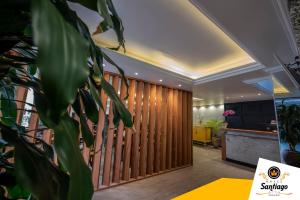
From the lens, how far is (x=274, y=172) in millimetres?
749

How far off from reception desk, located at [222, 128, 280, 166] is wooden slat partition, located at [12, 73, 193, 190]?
63.2 inches

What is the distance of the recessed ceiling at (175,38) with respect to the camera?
76.8 inches

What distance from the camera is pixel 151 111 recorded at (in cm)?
414

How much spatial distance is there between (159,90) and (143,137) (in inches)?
56.7

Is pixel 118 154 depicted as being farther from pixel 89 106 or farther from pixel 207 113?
pixel 207 113

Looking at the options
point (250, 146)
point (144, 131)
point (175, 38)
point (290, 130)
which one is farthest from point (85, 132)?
point (250, 146)

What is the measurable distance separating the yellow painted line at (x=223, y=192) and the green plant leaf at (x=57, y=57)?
925 mm

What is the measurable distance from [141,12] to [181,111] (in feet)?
11.5

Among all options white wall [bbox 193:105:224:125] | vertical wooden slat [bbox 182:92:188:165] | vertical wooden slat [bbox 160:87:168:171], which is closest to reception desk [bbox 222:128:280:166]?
vertical wooden slat [bbox 182:92:188:165]

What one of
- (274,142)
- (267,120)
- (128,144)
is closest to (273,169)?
(128,144)

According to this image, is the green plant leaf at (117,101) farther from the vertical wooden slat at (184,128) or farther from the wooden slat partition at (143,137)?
the vertical wooden slat at (184,128)

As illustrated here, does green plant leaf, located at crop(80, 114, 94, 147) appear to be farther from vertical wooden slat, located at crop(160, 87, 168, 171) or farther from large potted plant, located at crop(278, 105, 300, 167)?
large potted plant, located at crop(278, 105, 300, 167)

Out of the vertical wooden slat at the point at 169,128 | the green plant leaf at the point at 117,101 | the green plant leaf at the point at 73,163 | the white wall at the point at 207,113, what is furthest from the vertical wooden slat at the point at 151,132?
the white wall at the point at 207,113

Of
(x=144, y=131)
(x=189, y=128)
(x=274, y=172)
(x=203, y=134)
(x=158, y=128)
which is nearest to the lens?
(x=274, y=172)
